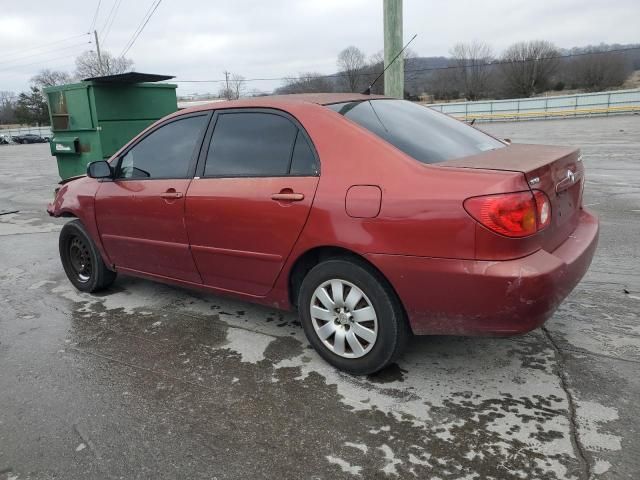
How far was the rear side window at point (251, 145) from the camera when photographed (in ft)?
10.8

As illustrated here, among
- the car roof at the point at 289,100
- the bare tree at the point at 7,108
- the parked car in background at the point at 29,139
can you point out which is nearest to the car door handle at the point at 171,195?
the car roof at the point at 289,100

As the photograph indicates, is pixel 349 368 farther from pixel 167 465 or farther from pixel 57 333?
pixel 57 333

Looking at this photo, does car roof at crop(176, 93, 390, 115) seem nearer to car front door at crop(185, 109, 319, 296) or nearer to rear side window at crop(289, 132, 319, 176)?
car front door at crop(185, 109, 319, 296)

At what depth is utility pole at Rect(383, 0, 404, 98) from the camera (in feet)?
23.5

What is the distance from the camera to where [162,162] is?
402 cm

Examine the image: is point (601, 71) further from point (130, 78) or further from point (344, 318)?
point (344, 318)

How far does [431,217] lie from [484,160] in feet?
1.90

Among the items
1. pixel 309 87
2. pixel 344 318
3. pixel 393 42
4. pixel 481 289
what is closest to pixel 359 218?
pixel 344 318

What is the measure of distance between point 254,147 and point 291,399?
160 cm

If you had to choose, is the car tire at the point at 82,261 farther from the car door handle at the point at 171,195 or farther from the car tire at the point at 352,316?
the car tire at the point at 352,316

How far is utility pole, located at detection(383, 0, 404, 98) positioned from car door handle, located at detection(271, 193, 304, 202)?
4.55 m

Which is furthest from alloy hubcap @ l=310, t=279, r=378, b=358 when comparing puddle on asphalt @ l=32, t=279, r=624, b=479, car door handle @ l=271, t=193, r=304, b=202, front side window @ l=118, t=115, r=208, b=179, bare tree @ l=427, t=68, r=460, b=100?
bare tree @ l=427, t=68, r=460, b=100

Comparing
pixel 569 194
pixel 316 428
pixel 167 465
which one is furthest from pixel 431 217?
pixel 167 465

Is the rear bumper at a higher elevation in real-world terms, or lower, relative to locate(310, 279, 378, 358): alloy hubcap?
higher
